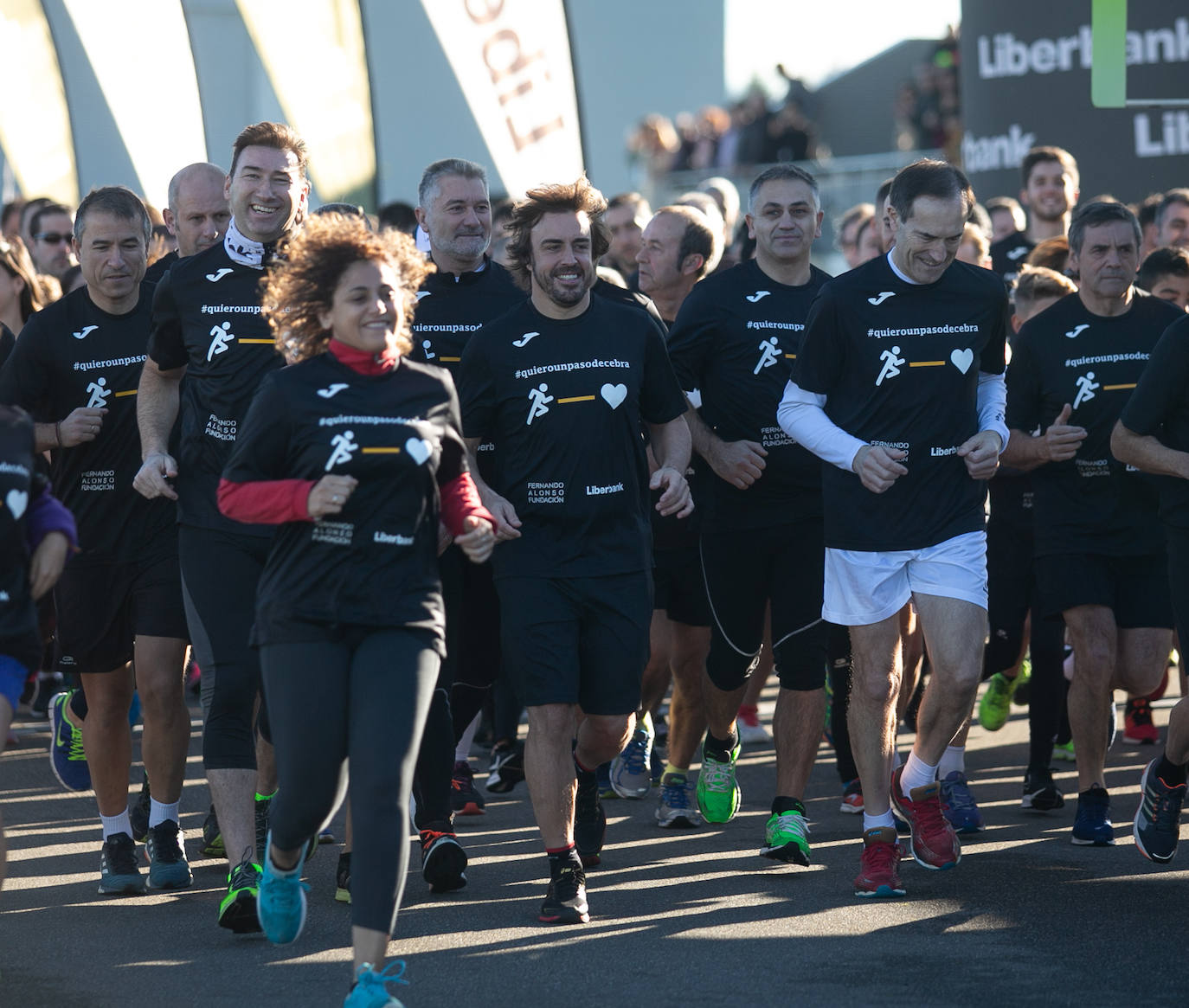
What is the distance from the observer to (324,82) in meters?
13.8

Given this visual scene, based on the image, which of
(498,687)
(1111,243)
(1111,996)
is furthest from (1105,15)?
(1111,996)

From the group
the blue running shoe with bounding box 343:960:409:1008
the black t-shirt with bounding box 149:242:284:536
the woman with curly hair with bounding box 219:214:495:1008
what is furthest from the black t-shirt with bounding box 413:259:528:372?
the blue running shoe with bounding box 343:960:409:1008

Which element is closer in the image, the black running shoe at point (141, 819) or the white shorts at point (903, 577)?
the white shorts at point (903, 577)

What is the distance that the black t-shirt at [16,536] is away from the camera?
5172 millimetres

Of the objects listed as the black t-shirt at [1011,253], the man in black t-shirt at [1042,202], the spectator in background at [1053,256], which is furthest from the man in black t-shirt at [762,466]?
the black t-shirt at [1011,253]

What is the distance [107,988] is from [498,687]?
381 centimetres

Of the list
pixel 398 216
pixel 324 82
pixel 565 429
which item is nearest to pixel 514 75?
pixel 324 82

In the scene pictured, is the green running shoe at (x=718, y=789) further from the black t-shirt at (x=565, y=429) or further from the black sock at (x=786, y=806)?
the black t-shirt at (x=565, y=429)

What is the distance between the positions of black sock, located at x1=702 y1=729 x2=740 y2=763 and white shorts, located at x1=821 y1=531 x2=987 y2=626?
1.08 meters

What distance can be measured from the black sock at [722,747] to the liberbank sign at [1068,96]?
622cm

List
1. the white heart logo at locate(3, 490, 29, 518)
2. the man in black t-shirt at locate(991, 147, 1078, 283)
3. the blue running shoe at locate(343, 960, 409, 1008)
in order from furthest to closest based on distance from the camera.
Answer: the man in black t-shirt at locate(991, 147, 1078, 283)
the white heart logo at locate(3, 490, 29, 518)
the blue running shoe at locate(343, 960, 409, 1008)

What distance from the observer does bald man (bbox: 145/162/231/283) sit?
739cm

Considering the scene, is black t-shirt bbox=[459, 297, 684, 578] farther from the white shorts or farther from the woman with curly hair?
the woman with curly hair

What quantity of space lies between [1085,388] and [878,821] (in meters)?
2.21
